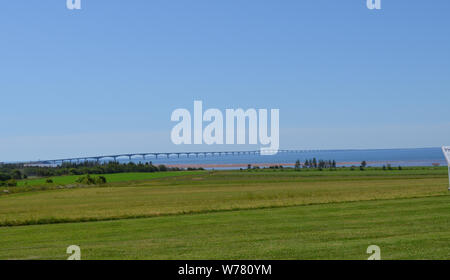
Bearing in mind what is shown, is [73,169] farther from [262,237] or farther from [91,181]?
[262,237]

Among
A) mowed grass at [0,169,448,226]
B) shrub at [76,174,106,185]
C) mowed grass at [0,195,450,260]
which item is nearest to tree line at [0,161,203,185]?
shrub at [76,174,106,185]

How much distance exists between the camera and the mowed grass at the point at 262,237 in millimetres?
13492

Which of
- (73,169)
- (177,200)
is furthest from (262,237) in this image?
(73,169)

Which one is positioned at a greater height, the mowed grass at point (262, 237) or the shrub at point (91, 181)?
the mowed grass at point (262, 237)

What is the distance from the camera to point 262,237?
16688 millimetres

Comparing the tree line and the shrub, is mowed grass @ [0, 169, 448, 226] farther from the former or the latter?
the tree line

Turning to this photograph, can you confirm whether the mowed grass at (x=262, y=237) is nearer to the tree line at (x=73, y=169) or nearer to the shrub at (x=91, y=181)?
the shrub at (x=91, y=181)

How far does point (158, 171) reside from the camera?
143000mm

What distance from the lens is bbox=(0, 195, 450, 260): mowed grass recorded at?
1349cm

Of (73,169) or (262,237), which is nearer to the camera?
(262,237)

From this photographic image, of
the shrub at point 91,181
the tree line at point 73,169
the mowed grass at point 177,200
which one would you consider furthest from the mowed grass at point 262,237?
the tree line at point 73,169

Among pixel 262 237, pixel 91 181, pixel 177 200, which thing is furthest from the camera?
pixel 91 181
